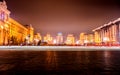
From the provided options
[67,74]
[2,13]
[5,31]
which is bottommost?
[67,74]

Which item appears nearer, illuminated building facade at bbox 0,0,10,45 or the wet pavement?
the wet pavement

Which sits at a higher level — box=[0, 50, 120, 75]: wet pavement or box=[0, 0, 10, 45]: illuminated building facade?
box=[0, 0, 10, 45]: illuminated building facade

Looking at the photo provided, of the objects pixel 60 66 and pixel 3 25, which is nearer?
pixel 60 66

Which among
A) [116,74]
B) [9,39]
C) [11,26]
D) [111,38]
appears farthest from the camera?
[111,38]

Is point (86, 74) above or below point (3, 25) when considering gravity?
below

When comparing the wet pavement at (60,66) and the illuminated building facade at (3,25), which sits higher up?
the illuminated building facade at (3,25)

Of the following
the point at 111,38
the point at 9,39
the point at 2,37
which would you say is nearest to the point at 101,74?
the point at 2,37

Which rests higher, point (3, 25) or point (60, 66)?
point (3, 25)

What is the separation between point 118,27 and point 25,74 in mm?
155818

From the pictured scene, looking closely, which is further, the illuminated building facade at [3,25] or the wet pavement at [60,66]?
the illuminated building facade at [3,25]

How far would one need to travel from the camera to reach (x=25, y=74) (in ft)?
38.4

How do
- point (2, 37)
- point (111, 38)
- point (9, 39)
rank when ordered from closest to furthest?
A: point (2, 37), point (9, 39), point (111, 38)

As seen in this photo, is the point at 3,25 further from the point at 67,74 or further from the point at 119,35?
the point at 67,74

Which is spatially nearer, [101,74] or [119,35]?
[101,74]
